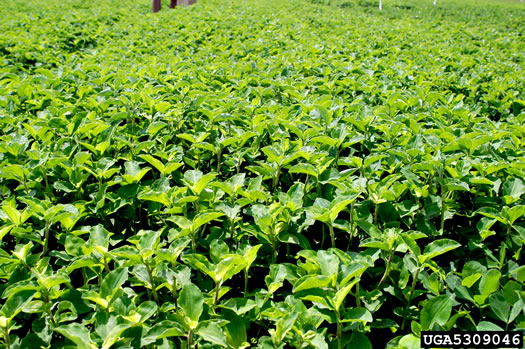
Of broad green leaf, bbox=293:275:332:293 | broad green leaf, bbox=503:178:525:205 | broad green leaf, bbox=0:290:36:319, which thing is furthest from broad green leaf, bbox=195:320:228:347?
broad green leaf, bbox=503:178:525:205

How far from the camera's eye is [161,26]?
32.7 feet

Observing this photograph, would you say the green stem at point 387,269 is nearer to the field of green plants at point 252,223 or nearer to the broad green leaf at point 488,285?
the field of green plants at point 252,223

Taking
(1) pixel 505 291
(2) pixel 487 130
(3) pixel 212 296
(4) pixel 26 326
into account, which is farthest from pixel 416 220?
(4) pixel 26 326

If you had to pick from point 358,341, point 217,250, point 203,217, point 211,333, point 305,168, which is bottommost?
point 358,341

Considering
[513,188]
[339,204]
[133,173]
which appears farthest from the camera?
[133,173]

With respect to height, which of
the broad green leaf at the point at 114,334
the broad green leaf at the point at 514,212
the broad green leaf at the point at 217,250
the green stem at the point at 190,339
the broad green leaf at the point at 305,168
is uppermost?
the broad green leaf at the point at 305,168

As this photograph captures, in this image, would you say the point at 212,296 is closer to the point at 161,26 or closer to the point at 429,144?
the point at 429,144

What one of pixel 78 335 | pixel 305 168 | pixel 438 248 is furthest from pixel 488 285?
pixel 78 335

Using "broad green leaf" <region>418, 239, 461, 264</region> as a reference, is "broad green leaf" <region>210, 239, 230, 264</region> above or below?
below

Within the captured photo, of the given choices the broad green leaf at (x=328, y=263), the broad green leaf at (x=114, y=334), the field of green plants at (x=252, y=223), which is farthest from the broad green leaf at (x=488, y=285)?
the broad green leaf at (x=114, y=334)

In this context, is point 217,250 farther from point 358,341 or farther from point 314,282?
point 358,341

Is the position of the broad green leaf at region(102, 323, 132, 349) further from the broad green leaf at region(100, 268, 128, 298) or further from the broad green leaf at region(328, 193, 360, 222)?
the broad green leaf at region(328, 193, 360, 222)

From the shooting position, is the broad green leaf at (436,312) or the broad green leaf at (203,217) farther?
the broad green leaf at (203,217)

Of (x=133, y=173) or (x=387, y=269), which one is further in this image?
(x=133, y=173)
